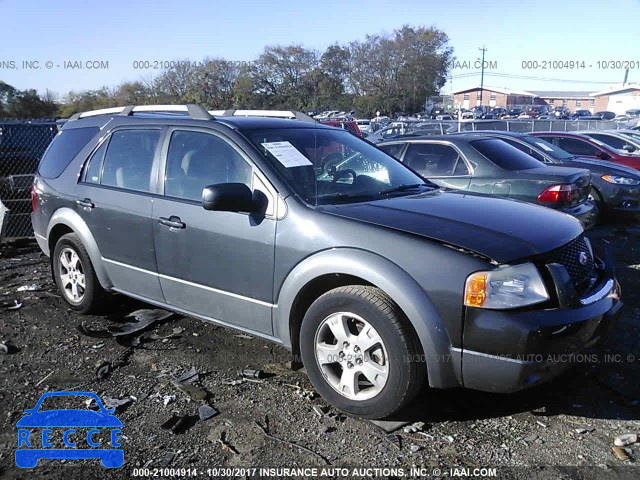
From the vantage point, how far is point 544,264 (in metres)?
3.06

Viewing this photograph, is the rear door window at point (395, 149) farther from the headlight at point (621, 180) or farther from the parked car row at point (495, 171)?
the headlight at point (621, 180)

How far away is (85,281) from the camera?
4996 millimetres

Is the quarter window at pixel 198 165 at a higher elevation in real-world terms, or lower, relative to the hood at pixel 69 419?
higher

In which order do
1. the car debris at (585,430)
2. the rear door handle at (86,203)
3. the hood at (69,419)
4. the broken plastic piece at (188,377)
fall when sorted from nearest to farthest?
the car debris at (585,430), the hood at (69,419), the broken plastic piece at (188,377), the rear door handle at (86,203)

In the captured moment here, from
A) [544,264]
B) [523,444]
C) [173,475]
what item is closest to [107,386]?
[173,475]

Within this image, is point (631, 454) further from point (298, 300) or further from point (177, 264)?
point (177, 264)

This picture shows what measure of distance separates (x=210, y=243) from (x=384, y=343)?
4.72ft

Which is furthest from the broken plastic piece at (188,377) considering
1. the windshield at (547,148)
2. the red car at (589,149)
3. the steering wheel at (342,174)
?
the red car at (589,149)

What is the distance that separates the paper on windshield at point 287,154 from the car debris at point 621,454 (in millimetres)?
2533

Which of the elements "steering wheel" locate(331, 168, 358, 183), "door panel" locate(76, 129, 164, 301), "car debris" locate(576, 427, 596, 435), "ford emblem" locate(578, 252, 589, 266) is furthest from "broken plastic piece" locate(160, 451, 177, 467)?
"ford emblem" locate(578, 252, 589, 266)

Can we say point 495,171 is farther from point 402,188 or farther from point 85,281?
point 85,281

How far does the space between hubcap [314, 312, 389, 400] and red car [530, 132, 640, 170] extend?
401 inches

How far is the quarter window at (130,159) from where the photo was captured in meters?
4.40

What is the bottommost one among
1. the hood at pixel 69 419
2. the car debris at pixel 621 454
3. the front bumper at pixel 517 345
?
the hood at pixel 69 419
